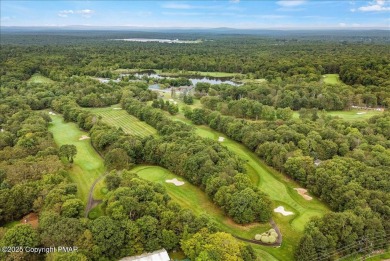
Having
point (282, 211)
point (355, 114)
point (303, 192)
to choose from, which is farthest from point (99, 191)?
point (355, 114)

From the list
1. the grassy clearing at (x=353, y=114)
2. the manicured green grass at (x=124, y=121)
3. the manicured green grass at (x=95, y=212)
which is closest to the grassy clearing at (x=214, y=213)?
the manicured green grass at (x=95, y=212)

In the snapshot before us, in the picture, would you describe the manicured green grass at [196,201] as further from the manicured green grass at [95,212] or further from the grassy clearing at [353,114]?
the grassy clearing at [353,114]

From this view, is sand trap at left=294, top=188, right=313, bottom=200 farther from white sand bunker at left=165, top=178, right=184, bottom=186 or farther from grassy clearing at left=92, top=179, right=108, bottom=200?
grassy clearing at left=92, top=179, right=108, bottom=200

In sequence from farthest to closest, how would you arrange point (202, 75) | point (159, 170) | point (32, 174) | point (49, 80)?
1. point (202, 75)
2. point (49, 80)
3. point (159, 170)
4. point (32, 174)

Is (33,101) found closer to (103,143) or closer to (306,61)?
(103,143)

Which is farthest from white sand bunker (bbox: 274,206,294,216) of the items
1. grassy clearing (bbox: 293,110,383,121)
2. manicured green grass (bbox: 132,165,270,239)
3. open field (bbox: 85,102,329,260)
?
grassy clearing (bbox: 293,110,383,121)

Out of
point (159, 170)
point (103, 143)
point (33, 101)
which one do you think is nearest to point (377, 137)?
point (159, 170)
